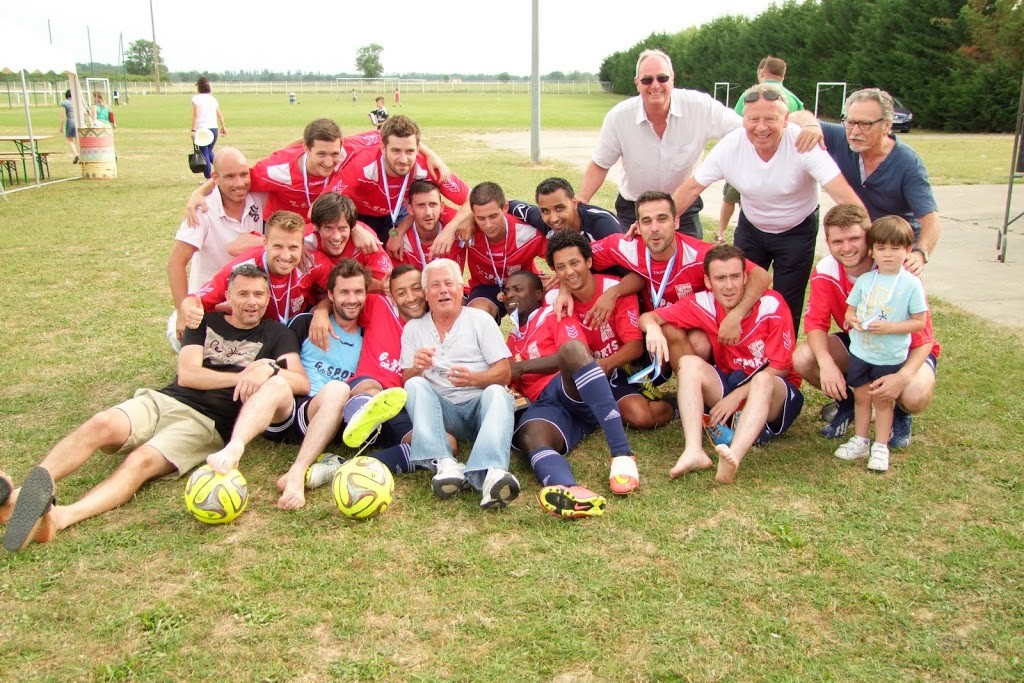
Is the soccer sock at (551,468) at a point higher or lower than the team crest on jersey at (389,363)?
lower

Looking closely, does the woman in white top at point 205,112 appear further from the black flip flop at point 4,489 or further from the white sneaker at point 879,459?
the white sneaker at point 879,459

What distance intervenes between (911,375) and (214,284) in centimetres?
402

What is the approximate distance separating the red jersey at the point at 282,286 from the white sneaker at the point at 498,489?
1.84 metres

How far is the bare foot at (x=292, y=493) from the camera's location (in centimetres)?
418

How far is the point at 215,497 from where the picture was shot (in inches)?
155

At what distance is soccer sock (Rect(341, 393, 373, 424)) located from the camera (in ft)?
15.0

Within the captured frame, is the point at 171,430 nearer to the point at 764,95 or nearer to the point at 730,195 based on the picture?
the point at 764,95

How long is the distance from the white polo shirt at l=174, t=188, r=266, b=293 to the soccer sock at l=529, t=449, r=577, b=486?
9.13 ft

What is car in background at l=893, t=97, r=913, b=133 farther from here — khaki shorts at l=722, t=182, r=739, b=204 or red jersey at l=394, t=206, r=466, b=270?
red jersey at l=394, t=206, r=466, b=270

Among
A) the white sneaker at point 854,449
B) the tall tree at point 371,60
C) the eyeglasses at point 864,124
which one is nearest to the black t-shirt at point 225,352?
the white sneaker at point 854,449

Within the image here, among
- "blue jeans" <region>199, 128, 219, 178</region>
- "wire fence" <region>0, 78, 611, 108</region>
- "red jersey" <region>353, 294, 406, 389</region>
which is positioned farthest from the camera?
"wire fence" <region>0, 78, 611, 108</region>

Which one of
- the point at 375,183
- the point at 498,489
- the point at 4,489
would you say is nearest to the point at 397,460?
the point at 498,489

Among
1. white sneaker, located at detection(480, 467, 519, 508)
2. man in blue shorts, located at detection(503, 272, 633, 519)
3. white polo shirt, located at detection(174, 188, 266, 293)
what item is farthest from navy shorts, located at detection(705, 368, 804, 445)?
white polo shirt, located at detection(174, 188, 266, 293)

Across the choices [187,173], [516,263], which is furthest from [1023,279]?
[187,173]
